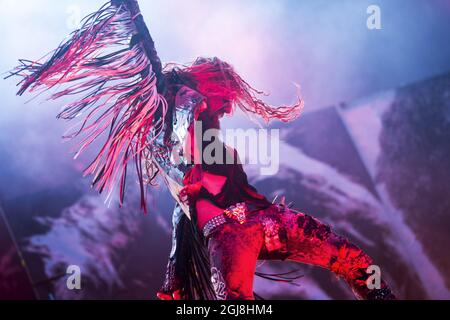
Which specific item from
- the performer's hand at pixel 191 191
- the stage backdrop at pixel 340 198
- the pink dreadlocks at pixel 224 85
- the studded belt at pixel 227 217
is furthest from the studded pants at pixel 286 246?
the pink dreadlocks at pixel 224 85

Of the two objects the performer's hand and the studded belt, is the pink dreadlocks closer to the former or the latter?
the performer's hand

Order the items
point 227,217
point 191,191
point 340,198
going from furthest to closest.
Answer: point 340,198 → point 191,191 → point 227,217

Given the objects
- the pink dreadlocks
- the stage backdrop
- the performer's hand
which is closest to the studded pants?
the performer's hand

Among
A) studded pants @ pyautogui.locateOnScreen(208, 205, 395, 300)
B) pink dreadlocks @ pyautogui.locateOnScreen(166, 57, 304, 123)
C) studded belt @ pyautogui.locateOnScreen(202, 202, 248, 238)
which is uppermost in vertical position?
pink dreadlocks @ pyautogui.locateOnScreen(166, 57, 304, 123)

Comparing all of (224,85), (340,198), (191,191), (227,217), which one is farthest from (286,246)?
(224,85)

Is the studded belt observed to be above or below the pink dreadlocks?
below

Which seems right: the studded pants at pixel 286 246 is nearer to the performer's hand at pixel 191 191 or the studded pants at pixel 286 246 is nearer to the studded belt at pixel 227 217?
the studded belt at pixel 227 217

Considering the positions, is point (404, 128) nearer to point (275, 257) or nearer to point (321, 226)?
point (321, 226)

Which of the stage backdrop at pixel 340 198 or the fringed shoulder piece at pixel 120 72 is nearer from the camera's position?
the fringed shoulder piece at pixel 120 72

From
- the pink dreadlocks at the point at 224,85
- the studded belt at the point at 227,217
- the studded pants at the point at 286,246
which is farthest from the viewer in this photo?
the pink dreadlocks at the point at 224,85

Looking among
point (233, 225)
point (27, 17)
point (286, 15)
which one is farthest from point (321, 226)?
point (27, 17)

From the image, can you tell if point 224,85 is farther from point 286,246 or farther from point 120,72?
point 286,246

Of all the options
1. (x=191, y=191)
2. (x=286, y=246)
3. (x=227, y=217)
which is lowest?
(x=286, y=246)
